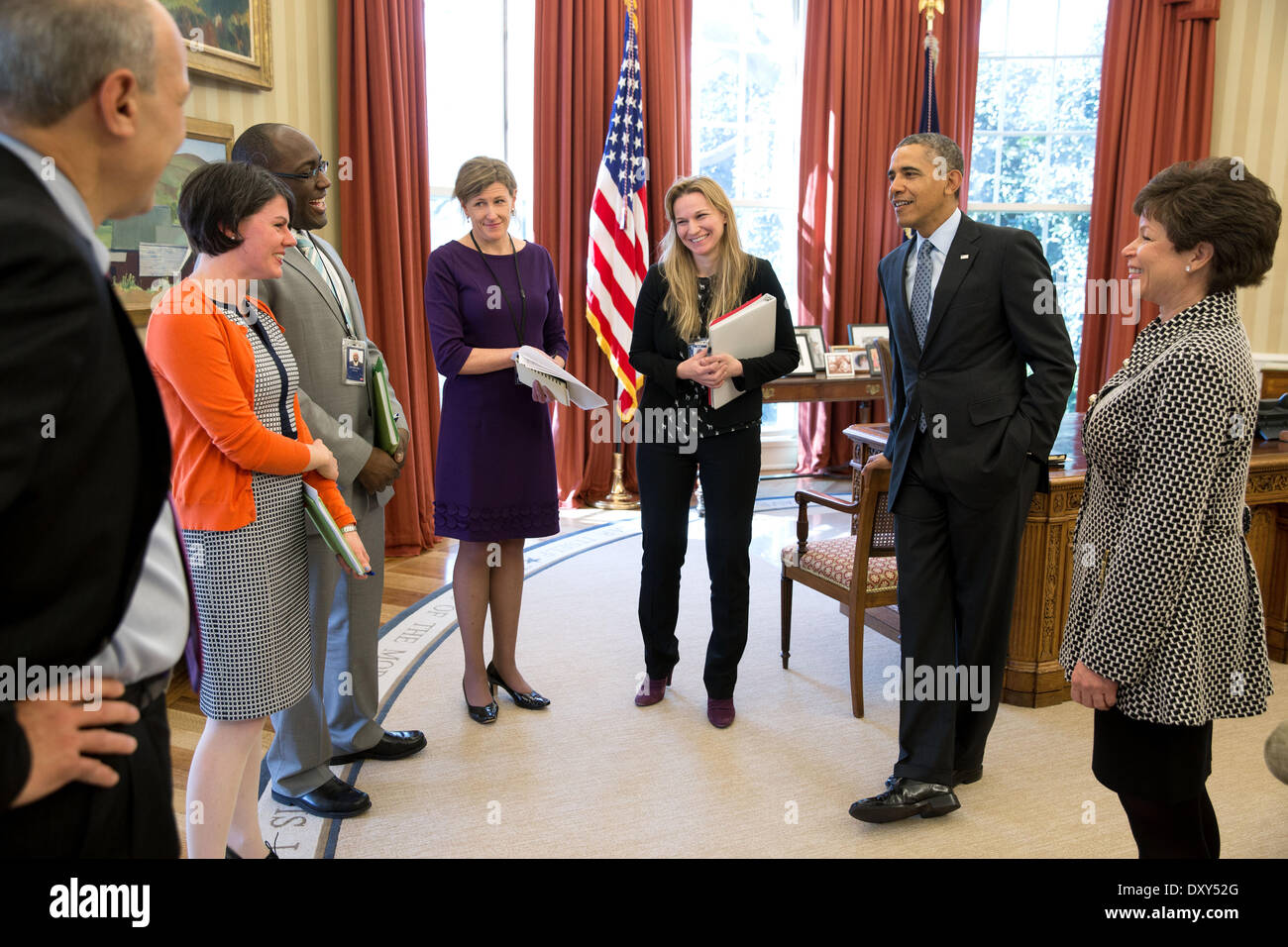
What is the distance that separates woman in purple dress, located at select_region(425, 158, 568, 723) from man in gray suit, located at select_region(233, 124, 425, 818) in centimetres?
30

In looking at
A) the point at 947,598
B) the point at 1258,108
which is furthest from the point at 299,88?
the point at 1258,108

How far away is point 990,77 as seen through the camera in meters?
7.55

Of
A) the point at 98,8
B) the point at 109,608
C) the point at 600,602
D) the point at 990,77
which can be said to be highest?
the point at 990,77

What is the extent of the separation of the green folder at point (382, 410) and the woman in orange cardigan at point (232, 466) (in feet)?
1.67

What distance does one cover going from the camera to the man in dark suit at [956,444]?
2518mm

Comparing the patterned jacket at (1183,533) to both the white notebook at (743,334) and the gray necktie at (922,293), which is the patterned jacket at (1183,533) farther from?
the white notebook at (743,334)

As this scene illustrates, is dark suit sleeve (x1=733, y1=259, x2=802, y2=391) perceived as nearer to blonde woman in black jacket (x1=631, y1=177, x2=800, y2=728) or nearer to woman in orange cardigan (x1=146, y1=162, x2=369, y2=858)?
blonde woman in black jacket (x1=631, y1=177, x2=800, y2=728)

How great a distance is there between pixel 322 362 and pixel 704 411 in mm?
1177

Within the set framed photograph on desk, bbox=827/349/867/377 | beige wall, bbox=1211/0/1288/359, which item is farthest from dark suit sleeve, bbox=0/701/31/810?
beige wall, bbox=1211/0/1288/359

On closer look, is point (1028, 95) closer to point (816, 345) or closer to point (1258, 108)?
point (1258, 108)

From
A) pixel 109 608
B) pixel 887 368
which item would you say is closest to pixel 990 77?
pixel 887 368
